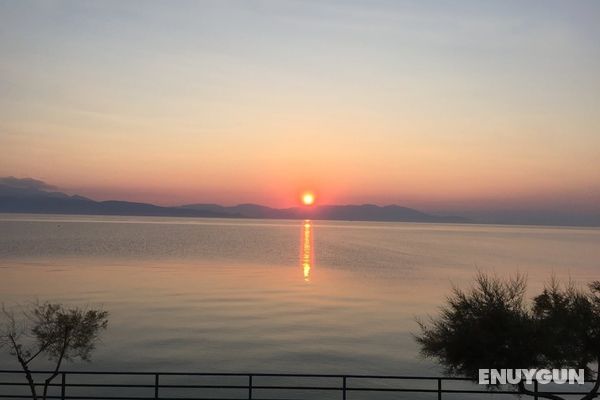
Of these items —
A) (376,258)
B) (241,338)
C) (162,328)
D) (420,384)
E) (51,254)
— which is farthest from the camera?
(376,258)

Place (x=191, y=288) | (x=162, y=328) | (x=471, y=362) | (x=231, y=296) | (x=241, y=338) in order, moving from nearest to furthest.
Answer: (x=471, y=362)
(x=241, y=338)
(x=162, y=328)
(x=231, y=296)
(x=191, y=288)

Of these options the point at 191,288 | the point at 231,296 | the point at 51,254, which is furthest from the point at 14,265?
the point at 231,296

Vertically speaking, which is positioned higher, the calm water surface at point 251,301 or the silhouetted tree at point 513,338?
the silhouetted tree at point 513,338

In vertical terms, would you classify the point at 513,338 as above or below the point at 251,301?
above

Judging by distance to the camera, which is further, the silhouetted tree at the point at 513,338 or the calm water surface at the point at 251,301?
the calm water surface at the point at 251,301

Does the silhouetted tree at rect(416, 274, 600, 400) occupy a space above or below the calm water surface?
above

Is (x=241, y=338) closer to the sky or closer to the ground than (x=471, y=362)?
closer to the ground

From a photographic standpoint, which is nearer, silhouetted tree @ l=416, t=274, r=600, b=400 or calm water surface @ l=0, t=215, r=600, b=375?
silhouetted tree @ l=416, t=274, r=600, b=400

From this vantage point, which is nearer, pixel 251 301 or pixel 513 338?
pixel 513 338

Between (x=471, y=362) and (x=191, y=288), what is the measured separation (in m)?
61.5

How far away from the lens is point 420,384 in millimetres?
35594

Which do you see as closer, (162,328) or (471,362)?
(471,362)

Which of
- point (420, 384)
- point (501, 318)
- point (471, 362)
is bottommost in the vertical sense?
point (420, 384)

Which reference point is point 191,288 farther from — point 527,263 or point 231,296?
point 527,263
